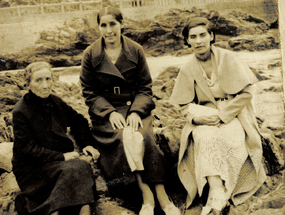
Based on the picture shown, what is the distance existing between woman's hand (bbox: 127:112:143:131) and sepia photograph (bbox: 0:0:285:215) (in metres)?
0.01

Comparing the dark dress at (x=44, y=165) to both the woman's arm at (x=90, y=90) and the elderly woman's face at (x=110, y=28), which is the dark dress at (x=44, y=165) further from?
the elderly woman's face at (x=110, y=28)

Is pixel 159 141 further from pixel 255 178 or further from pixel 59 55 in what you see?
pixel 59 55

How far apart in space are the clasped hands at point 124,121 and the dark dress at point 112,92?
5 cm

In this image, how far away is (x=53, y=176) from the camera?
109 inches

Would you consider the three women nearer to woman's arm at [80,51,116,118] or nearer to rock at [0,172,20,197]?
woman's arm at [80,51,116,118]

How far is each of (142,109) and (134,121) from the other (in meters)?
0.19

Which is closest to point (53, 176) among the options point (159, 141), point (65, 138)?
point (65, 138)

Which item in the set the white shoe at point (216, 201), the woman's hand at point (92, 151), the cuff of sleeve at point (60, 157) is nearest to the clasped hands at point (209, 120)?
the white shoe at point (216, 201)

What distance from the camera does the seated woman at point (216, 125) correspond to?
9.28 ft

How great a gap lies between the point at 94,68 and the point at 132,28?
3.50 feet

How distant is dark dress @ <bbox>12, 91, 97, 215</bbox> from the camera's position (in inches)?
107

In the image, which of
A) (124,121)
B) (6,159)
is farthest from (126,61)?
(6,159)

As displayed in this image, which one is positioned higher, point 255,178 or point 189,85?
point 189,85

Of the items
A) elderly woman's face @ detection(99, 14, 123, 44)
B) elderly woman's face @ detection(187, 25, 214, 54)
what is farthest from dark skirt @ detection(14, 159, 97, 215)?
elderly woman's face @ detection(187, 25, 214, 54)
